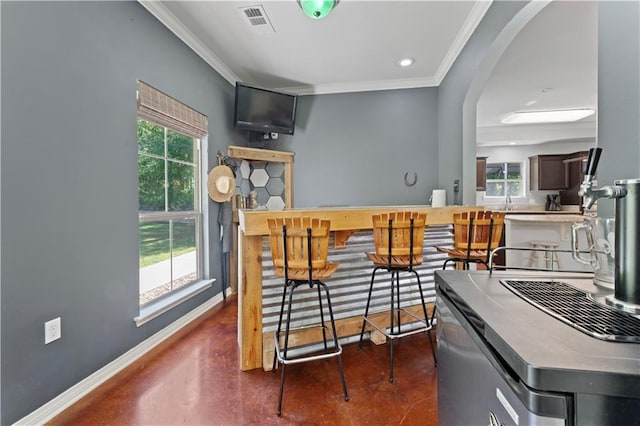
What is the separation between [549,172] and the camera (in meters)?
6.83

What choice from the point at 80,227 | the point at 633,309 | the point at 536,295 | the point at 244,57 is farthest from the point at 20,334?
the point at 244,57

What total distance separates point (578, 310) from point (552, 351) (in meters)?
0.29

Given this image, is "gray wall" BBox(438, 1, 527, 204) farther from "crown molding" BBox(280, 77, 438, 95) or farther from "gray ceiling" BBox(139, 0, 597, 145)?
"crown molding" BBox(280, 77, 438, 95)

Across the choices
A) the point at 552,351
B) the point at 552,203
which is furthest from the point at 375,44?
the point at 552,203

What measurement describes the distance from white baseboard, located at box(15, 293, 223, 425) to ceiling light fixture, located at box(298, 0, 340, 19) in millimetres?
3001

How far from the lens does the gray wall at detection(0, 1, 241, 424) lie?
1.45m

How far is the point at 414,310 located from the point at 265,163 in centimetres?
285

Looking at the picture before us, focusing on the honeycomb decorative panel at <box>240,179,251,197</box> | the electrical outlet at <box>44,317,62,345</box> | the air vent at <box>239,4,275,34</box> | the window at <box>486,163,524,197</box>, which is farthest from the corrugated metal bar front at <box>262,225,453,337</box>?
the window at <box>486,163,524,197</box>

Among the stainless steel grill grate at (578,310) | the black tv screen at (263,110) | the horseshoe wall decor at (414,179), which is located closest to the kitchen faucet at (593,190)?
the stainless steel grill grate at (578,310)

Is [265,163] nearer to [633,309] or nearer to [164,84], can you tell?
A: [164,84]

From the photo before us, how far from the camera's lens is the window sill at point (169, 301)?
2.29 metres

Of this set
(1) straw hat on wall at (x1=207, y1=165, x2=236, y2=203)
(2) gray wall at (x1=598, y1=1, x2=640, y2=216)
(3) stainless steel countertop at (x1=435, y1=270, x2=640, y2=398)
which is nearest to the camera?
(3) stainless steel countertop at (x1=435, y1=270, x2=640, y2=398)

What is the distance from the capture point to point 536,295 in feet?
2.66

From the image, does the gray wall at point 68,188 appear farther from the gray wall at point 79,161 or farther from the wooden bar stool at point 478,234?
the wooden bar stool at point 478,234
